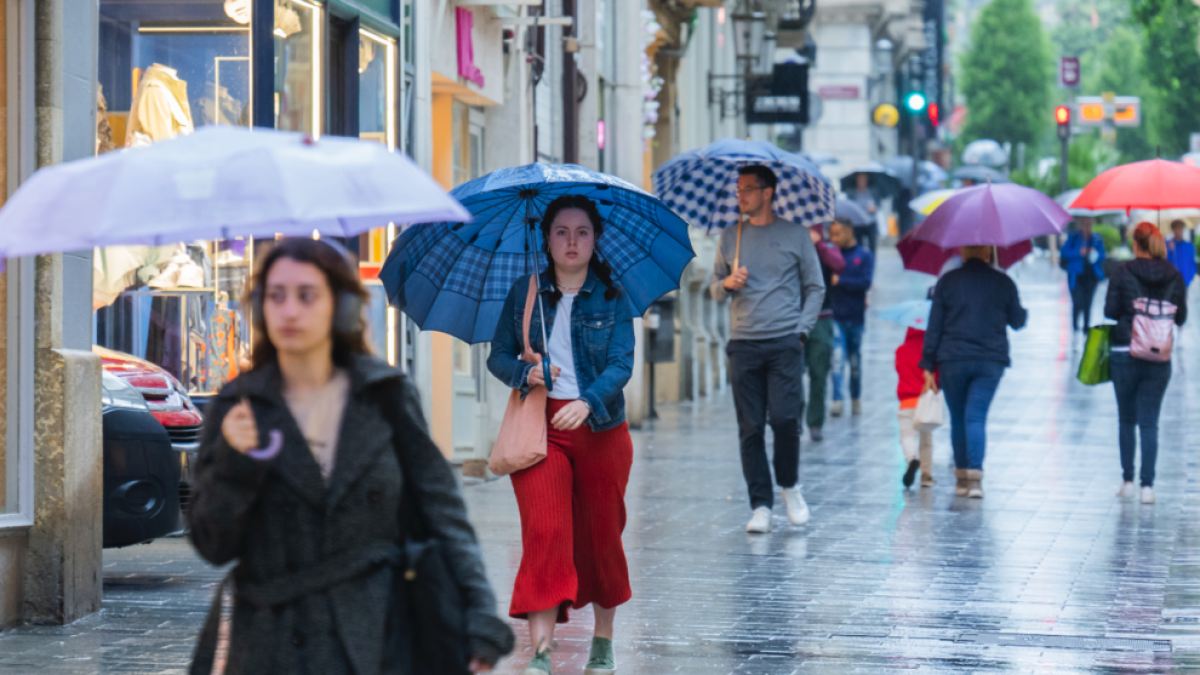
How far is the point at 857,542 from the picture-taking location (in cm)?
950

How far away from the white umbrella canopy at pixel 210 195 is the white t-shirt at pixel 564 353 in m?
2.68

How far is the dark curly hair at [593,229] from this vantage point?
235 inches

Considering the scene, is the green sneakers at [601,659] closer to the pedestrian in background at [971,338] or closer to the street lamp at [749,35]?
the pedestrian in background at [971,338]

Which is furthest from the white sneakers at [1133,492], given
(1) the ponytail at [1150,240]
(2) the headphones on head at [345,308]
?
(2) the headphones on head at [345,308]

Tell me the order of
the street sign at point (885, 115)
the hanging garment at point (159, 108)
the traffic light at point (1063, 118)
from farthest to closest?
the street sign at point (885, 115) → the traffic light at point (1063, 118) → the hanging garment at point (159, 108)

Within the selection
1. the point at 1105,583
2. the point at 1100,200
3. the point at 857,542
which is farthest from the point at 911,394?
the point at 1105,583

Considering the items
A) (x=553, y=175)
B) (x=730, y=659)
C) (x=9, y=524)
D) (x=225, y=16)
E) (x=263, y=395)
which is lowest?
(x=730, y=659)

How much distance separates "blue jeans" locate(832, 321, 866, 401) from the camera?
677 inches

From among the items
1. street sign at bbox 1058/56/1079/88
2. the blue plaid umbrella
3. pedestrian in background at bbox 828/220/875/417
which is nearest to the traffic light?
street sign at bbox 1058/56/1079/88

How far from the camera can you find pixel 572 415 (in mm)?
5777

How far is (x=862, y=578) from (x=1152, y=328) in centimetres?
366

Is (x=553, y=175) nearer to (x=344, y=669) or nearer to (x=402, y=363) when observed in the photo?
(x=344, y=669)

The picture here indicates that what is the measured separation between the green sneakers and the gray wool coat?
2.71 metres

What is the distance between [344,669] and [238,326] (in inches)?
287
